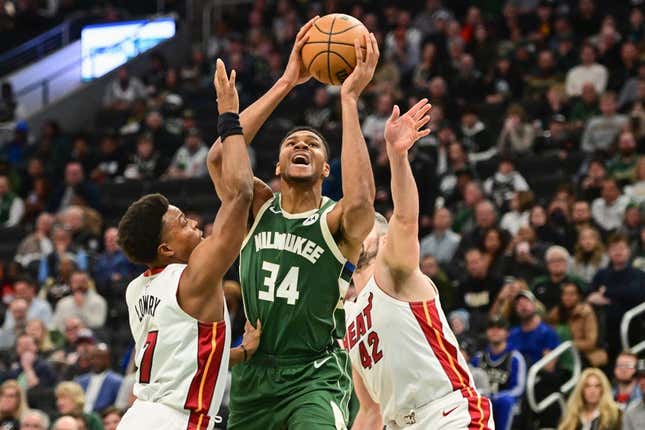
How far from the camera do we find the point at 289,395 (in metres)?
6.56

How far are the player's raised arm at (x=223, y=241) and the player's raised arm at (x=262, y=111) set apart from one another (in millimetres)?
556

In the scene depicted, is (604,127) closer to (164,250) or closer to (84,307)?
(84,307)

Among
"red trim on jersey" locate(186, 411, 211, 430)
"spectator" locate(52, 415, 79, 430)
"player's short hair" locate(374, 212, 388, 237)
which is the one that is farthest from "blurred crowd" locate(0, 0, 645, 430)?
"red trim on jersey" locate(186, 411, 211, 430)

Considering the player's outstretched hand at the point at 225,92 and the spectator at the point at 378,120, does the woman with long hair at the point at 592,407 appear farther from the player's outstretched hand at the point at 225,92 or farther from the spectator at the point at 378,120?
the spectator at the point at 378,120

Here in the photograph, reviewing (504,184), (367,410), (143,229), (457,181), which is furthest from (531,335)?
(143,229)

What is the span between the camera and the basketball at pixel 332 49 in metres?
6.97

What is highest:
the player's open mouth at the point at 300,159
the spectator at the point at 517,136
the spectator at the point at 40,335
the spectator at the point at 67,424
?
the spectator at the point at 517,136

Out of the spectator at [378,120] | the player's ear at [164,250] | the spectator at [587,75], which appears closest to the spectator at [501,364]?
the player's ear at [164,250]

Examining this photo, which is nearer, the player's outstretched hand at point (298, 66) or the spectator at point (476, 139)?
the player's outstretched hand at point (298, 66)

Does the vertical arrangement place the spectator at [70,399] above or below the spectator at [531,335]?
below

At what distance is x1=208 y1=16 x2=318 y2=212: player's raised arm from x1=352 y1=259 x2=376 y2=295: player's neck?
26.1 inches

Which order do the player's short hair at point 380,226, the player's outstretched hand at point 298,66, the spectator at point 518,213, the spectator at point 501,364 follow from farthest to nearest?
1. the spectator at point 518,213
2. the spectator at point 501,364
3. the player's short hair at point 380,226
4. the player's outstretched hand at point 298,66

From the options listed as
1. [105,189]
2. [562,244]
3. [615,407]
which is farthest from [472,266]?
[105,189]

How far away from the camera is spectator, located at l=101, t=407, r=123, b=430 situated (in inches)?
445
